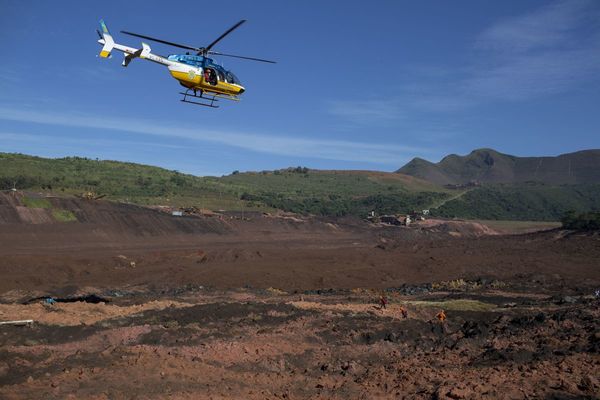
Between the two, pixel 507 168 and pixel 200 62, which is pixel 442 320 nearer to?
pixel 200 62

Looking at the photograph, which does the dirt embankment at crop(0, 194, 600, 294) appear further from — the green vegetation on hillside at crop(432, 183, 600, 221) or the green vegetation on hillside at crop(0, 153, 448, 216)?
the green vegetation on hillside at crop(432, 183, 600, 221)

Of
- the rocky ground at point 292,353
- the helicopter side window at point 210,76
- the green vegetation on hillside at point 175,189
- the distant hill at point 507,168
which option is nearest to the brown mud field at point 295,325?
the rocky ground at point 292,353

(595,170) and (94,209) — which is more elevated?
(595,170)

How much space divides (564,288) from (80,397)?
73.2ft

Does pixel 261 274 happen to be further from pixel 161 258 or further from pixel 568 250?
pixel 568 250

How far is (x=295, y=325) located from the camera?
14.8 metres

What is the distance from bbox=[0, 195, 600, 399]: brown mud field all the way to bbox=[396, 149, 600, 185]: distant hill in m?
109

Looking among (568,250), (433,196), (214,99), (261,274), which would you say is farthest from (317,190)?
(214,99)

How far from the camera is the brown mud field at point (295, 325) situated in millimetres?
9945

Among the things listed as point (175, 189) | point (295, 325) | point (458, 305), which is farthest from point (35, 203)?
point (295, 325)

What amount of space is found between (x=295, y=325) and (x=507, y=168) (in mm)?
152129

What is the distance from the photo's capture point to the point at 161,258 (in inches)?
1358

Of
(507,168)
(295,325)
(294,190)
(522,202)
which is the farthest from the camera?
(507,168)

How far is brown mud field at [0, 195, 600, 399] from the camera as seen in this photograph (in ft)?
32.6
